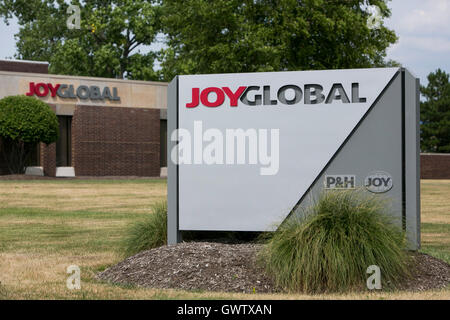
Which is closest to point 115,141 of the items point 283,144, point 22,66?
point 22,66

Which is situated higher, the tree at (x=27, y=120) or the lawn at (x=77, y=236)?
the tree at (x=27, y=120)

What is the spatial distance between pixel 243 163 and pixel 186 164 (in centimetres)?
79

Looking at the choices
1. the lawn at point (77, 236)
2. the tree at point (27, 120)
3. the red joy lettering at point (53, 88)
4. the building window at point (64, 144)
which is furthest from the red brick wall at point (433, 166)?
the tree at point (27, 120)

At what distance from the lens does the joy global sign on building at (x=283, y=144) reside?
8.50 meters

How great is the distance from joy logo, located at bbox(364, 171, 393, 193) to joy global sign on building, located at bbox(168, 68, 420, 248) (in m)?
0.01

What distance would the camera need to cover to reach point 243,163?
8.81 meters

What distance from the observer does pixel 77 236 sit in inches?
527

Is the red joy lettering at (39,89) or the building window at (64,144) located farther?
the building window at (64,144)

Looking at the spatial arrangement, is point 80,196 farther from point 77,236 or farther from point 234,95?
point 234,95

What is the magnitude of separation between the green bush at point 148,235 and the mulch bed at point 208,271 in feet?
2.69

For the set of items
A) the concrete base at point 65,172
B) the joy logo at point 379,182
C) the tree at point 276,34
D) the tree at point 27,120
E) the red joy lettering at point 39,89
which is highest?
the tree at point 276,34

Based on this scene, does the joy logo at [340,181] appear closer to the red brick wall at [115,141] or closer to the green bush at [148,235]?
the green bush at [148,235]

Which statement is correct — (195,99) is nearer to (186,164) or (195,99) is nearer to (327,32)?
(186,164)

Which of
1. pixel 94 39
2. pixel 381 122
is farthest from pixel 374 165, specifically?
pixel 94 39
